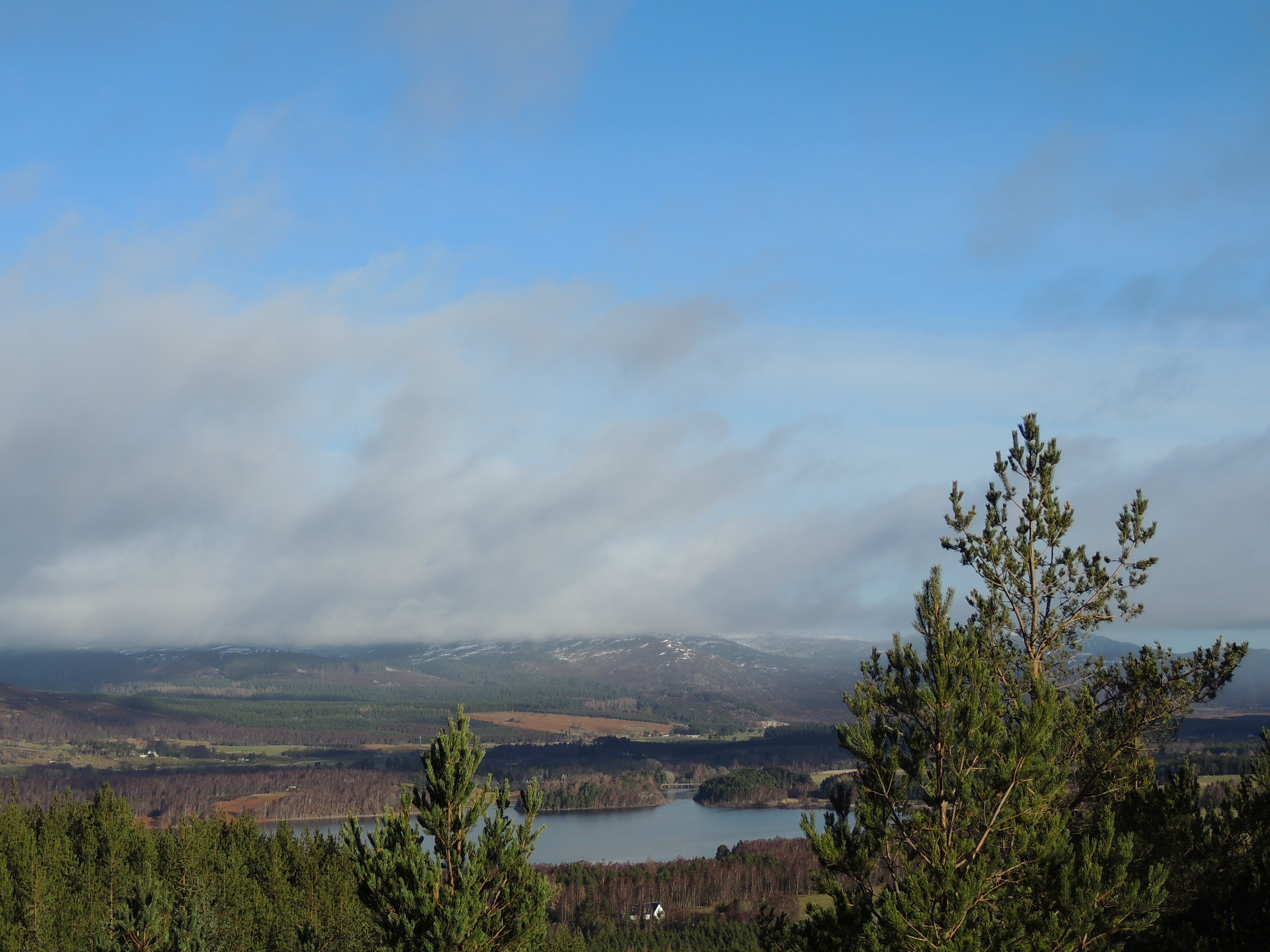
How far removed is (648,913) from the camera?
82188 millimetres

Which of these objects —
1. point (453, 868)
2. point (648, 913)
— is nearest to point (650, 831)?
point (648, 913)

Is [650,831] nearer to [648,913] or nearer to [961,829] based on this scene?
[648,913]

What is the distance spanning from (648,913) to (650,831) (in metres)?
65.2

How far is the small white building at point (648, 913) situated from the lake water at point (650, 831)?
1005 inches

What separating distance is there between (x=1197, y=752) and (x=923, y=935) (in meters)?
165

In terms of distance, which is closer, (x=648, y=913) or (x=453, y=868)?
(x=453, y=868)

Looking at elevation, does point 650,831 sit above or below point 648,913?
below

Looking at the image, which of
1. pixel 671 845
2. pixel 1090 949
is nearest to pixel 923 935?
pixel 1090 949

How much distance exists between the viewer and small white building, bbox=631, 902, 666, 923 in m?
80.6

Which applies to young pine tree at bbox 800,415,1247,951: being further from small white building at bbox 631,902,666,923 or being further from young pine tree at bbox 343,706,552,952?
small white building at bbox 631,902,666,923

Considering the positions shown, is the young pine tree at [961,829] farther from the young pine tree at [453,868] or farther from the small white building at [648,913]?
the small white building at [648,913]

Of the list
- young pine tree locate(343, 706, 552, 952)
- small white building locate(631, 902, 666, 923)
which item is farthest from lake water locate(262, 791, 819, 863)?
young pine tree locate(343, 706, 552, 952)

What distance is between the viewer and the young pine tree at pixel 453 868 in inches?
537

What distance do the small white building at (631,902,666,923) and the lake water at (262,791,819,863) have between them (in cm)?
2554
